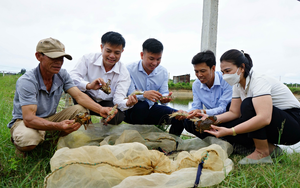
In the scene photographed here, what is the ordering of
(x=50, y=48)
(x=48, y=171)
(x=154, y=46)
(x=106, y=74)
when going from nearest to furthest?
(x=48, y=171), (x=50, y=48), (x=154, y=46), (x=106, y=74)

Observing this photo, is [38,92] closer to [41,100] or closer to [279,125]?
[41,100]

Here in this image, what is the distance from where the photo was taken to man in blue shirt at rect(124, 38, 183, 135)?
12.9 ft

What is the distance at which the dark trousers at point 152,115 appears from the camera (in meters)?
4.06

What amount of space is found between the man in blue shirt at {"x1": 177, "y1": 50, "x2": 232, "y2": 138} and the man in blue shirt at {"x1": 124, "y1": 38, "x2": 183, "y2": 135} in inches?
20.1

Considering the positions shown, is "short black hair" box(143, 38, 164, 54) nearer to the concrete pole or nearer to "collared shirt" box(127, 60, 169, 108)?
"collared shirt" box(127, 60, 169, 108)

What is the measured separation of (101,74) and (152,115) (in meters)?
1.35

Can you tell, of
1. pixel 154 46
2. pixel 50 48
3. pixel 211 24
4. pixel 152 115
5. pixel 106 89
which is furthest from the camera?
pixel 211 24

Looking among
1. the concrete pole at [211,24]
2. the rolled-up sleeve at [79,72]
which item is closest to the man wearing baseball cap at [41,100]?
the rolled-up sleeve at [79,72]

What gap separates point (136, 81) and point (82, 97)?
1.36 metres

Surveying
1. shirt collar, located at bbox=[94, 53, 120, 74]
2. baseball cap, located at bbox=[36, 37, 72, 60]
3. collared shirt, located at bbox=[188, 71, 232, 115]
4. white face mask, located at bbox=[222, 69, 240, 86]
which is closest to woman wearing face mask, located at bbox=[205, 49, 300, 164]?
white face mask, located at bbox=[222, 69, 240, 86]

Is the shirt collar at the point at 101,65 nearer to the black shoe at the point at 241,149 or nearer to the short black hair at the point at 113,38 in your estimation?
the short black hair at the point at 113,38

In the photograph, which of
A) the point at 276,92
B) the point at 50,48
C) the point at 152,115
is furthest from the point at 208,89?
the point at 50,48

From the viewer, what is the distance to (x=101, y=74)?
13.0ft

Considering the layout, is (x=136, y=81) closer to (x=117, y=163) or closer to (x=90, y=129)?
(x=90, y=129)
